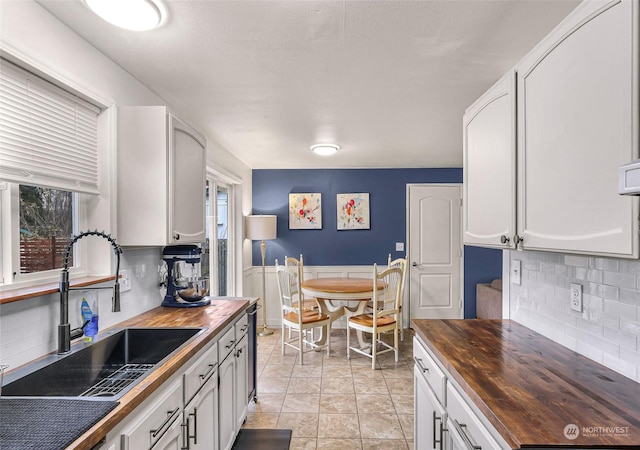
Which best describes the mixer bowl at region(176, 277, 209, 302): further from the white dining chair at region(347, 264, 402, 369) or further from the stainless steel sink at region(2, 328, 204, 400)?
the white dining chair at region(347, 264, 402, 369)

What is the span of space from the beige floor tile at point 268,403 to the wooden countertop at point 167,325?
925mm

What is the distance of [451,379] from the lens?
53.3 inches

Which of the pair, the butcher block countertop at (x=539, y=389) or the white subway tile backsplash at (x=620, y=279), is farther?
the white subway tile backsplash at (x=620, y=279)

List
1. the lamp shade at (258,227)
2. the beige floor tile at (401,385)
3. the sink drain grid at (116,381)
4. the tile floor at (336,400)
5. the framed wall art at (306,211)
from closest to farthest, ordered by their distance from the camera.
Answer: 1. the sink drain grid at (116,381)
2. the tile floor at (336,400)
3. the beige floor tile at (401,385)
4. the lamp shade at (258,227)
5. the framed wall art at (306,211)

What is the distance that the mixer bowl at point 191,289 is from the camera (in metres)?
2.39

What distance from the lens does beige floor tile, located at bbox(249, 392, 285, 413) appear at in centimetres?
284

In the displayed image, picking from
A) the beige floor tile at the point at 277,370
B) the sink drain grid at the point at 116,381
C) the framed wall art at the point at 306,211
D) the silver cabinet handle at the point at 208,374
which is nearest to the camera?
the sink drain grid at the point at 116,381

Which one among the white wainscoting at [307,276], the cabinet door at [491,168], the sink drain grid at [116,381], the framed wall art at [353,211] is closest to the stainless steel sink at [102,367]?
the sink drain grid at [116,381]

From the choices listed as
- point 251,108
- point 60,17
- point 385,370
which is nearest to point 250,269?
point 385,370

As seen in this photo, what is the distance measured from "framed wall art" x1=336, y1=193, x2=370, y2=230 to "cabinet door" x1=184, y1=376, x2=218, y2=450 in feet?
11.9

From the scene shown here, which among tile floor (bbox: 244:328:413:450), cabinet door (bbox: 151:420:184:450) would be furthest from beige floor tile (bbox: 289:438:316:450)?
cabinet door (bbox: 151:420:184:450)

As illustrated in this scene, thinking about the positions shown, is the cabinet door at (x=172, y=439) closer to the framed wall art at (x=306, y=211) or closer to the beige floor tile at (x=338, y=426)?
the beige floor tile at (x=338, y=426)

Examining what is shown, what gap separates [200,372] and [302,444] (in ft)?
3.75

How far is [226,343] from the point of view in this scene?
6.82 feet
